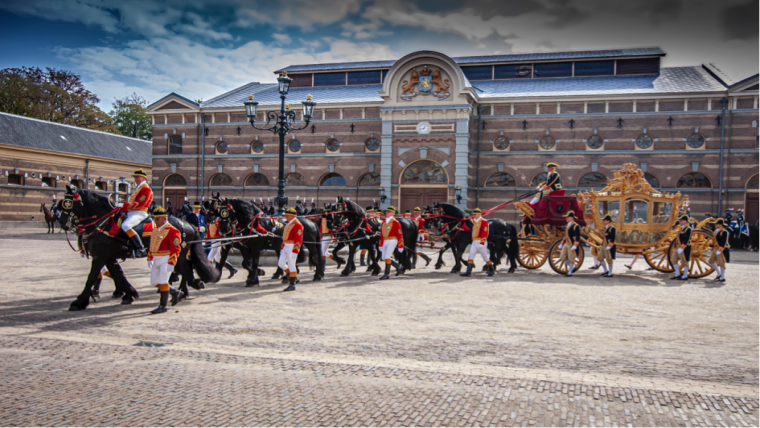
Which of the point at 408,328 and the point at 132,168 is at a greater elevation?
the point at 132,168

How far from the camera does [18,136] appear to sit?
121 feet

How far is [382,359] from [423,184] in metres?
25.0

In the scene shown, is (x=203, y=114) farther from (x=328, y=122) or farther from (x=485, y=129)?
(x=485, y=129)

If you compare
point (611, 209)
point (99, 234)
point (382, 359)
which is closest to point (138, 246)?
point (99, 234)

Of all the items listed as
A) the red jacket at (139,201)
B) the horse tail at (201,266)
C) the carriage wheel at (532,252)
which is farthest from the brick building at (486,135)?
the red jacket at (139,201)

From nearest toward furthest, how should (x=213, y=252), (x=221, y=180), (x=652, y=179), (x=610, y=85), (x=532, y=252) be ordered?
1. (x=213, y=252)
2. (x=532, y=252)
3. (x=652, y=179)
4. (x=610, y=85)
5. (x=221, y=180)

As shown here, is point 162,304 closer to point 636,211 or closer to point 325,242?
point 325,242

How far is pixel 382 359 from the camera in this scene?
6.02 m

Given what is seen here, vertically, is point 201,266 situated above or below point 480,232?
below

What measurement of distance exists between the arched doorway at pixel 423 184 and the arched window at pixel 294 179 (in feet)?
21.7

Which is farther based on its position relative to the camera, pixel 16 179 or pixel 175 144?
pixel 16 179

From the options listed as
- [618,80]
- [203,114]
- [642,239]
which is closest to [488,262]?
[642,239]

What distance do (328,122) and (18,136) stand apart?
22608 mm

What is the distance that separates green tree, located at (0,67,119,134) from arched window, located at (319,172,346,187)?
28.2 meters
